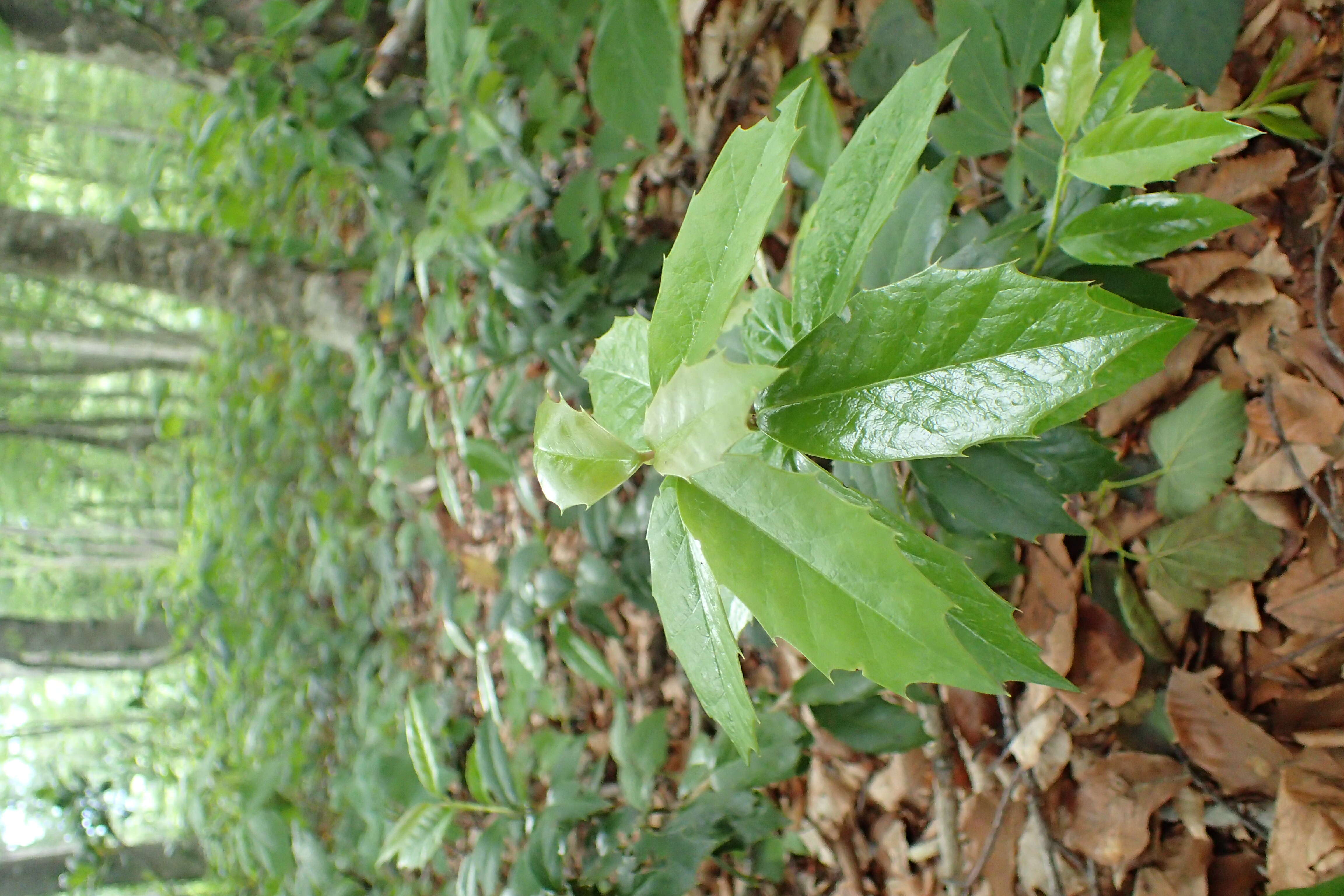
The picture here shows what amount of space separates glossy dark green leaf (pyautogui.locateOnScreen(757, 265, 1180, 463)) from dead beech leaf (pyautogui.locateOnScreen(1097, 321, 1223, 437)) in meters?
0.47

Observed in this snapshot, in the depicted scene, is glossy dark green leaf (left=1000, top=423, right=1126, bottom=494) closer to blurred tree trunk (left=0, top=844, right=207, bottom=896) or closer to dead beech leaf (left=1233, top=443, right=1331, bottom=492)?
dead beech leaf (left=1233, top=443, right=1331, bottom=492)

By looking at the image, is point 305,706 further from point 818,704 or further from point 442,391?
point 818,704

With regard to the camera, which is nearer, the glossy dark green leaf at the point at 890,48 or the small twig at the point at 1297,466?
the small twig at the point at 1297,466

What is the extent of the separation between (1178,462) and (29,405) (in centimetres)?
546

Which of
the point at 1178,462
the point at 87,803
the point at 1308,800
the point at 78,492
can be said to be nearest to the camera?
the point at 1308,800

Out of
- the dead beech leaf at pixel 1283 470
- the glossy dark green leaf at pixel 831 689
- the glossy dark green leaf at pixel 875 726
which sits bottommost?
the glossy dark green leaf at pixel 875 726

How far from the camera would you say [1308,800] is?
0.63 m

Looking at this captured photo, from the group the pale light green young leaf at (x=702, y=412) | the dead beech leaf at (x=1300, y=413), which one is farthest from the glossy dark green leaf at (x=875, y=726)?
the pale light green young leaf at (x=702, y=412)

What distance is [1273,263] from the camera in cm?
72

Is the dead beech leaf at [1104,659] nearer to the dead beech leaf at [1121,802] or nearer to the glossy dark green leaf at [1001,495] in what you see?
the dead beech leaf at [1121,802]

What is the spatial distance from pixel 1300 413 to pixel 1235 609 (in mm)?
188

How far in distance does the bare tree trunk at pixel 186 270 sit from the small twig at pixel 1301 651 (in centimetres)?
174

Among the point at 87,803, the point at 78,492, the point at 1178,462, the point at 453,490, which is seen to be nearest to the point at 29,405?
the point at 78,492

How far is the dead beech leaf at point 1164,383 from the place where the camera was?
768 mm
